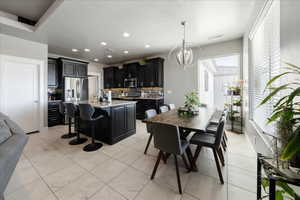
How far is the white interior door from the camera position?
338cm

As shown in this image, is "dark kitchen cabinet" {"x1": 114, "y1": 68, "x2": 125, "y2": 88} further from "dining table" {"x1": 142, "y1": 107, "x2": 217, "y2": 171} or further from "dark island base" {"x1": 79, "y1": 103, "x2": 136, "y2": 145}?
"dining table" {"x1": 142, "y1": 107, "x2": 217, "y2": 171}

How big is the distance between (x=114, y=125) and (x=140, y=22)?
2490 mm

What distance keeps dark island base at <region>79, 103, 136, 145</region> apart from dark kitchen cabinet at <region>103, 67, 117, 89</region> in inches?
140

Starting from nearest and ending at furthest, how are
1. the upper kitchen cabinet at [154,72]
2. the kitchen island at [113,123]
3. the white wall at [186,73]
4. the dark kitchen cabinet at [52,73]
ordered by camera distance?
the kitchen island at [113,123] < the white wall at [186,73] < the dark kitchen cabinet at [52,73] < the upper kitchen cabinet at [154,72]

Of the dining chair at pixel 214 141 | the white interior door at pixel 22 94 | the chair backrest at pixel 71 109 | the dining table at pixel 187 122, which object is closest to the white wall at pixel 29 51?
the white interior door at pixel 22 94

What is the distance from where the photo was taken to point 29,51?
3676 mm

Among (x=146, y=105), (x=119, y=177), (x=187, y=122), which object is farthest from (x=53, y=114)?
(x=187, y=122)

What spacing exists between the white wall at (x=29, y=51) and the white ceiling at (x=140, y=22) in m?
0.27

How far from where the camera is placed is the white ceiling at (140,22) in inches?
89.0

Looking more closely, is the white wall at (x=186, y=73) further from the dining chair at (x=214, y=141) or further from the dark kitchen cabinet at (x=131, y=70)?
the dining chair at (x=214, y=141)

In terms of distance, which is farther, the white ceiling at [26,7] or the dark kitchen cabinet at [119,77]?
the dark kitchen cabinet at [119,77]

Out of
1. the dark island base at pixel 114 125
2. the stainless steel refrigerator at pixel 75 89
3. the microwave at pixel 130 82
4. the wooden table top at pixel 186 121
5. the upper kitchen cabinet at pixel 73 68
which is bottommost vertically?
the dark island base at pixel 114 125

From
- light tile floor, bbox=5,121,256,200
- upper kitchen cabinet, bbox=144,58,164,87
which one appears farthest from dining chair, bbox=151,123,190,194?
upper kitchen cabinet, bbox=144,58,164,87

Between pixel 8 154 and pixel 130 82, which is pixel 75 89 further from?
pixel 8 154
